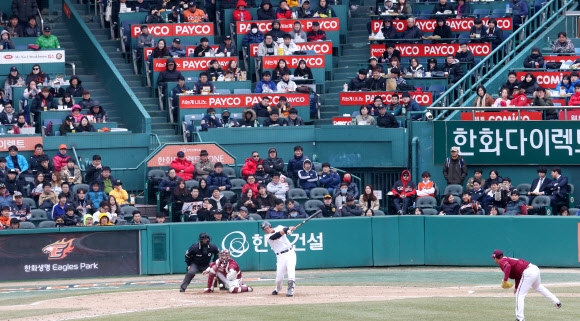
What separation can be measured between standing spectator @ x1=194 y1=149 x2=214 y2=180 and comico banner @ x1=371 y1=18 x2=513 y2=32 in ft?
28.4

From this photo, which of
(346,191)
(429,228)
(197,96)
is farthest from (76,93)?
(429,228)

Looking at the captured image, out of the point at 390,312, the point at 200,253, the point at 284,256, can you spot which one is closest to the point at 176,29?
the point at 200,253

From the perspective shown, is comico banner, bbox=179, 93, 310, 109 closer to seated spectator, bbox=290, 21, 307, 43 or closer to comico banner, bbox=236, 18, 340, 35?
seated spectator, bbox=290, 21, 307, 43

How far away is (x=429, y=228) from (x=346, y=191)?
2337mm

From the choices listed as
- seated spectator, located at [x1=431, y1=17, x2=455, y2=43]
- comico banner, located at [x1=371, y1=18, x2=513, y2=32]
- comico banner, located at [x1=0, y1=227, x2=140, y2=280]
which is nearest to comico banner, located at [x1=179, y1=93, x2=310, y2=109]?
comico banner, located at [x1=371, y1=18, x2=513, y2=32]

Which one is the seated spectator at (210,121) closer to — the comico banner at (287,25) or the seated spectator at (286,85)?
the seated spectator at (286,85)

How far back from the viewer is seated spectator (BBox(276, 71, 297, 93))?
1419 inches

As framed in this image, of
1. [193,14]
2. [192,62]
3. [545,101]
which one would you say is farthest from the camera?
[193,14]

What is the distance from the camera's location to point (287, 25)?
3859 centimetres

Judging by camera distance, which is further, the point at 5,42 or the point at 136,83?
the point at 136,83

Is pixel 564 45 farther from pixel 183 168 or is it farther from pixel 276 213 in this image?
pixel 183 168

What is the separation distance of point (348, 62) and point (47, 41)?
9131 millimetres

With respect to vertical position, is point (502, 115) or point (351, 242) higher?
point (502, 115)

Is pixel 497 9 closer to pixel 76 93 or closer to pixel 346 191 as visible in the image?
pixel 346 191
